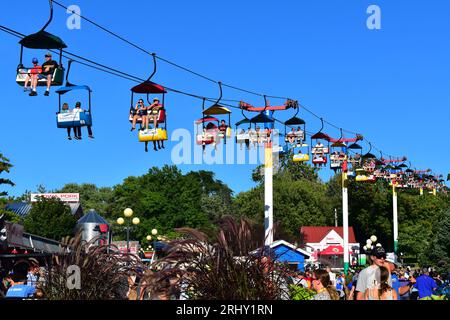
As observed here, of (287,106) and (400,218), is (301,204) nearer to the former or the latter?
(400,218)

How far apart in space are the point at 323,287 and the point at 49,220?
254 ft

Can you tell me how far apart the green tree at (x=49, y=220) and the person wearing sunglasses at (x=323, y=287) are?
247 feet

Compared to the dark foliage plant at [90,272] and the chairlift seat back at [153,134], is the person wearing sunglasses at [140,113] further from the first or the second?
the dark foliage plant at [90,272]

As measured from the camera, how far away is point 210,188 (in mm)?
128625

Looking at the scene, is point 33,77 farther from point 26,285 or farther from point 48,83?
point 26,285

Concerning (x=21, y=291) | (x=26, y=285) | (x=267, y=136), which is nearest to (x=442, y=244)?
(x=267, y=136)

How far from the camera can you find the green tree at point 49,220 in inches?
3314

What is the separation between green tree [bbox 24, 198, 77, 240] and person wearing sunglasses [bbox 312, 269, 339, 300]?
75.2 metres

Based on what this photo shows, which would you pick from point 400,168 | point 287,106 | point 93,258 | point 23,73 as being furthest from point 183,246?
point 400,168

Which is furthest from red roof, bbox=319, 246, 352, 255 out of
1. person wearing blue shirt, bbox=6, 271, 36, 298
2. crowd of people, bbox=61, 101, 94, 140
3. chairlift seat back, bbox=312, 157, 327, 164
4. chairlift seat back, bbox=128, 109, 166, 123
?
person wearing blue shirt, bbox=6, 271, 36, 298

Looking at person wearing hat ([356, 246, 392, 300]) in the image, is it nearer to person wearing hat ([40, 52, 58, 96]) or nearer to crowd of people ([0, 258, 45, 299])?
crowd of people ([0, 258, 45, 299])
